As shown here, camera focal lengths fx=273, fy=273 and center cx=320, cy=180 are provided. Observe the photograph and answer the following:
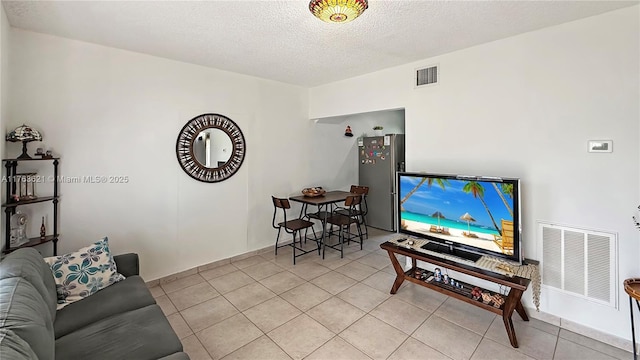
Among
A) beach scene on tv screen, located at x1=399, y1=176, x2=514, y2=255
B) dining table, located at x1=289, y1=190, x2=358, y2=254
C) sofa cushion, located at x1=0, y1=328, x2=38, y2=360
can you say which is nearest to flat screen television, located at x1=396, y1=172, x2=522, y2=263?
beach scene on tv screen, located at x1=399, y1=176, x2=514, y2=255

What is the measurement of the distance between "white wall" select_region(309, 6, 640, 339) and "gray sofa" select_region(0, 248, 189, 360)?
3.02 metres

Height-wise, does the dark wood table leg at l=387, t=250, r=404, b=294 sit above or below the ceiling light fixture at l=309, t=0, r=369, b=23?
below

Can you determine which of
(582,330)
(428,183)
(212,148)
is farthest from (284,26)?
(582,330)

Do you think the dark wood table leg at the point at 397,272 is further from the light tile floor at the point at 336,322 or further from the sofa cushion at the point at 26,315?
the sofa cushion at the point at 26,315

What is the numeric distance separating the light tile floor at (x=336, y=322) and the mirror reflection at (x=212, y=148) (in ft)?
4.84

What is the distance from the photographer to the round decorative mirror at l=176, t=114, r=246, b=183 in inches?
136

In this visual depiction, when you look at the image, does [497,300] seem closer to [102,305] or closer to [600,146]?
[600,146]

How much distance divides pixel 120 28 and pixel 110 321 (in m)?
2.42

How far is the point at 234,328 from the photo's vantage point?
8.07 feet

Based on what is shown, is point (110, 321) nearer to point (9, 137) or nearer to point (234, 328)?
point (234, 328)

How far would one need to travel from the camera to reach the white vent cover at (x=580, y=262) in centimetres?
219

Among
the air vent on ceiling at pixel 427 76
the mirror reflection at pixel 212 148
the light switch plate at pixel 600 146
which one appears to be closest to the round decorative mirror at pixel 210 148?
the mirror reflection at pixel 212 148

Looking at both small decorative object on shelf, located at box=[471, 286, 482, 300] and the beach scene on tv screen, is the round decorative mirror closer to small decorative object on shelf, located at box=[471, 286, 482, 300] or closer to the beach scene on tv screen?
the beach scene on tv screen

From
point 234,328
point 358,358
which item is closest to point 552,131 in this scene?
point 358,358
